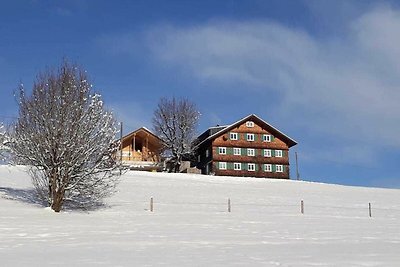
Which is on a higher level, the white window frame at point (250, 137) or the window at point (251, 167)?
the white window frame at point (250, 137)

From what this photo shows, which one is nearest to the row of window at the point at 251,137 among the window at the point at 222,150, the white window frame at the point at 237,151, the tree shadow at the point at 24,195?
the white window frame at the point at 237,151

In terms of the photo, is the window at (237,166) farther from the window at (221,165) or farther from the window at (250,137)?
the window at (250,137)

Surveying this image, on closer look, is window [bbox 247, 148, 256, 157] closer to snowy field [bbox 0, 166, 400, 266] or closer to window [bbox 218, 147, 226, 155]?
window [bbox 218, 147, 226, 155]

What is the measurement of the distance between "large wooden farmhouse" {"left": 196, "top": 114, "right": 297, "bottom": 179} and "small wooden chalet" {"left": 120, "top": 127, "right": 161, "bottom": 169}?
24.0 ft

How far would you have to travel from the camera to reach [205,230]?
71.8 feet

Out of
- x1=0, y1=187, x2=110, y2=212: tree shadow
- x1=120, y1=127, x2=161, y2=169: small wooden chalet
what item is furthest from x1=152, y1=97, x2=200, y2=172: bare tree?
x1=0, y1=187, x2=110, y2=212: tree shadow

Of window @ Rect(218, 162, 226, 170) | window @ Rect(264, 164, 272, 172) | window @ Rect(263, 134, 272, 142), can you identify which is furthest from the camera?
window @ Rect(263, 134, 272, 142)

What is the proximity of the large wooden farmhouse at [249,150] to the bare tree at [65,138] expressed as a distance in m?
43.4

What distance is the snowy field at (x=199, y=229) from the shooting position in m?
12.6

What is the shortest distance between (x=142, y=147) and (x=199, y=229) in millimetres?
54451

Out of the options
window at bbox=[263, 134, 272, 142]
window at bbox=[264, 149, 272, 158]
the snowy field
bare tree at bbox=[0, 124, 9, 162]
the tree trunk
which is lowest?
the snowy field

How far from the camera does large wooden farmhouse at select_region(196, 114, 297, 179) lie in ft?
241

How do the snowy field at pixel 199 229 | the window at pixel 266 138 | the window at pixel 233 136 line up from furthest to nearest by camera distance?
the window at pixel 266 138, the window at pixel 233 136, the snowy field at pixel 199 229

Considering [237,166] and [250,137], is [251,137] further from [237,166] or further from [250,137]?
[237,166]
